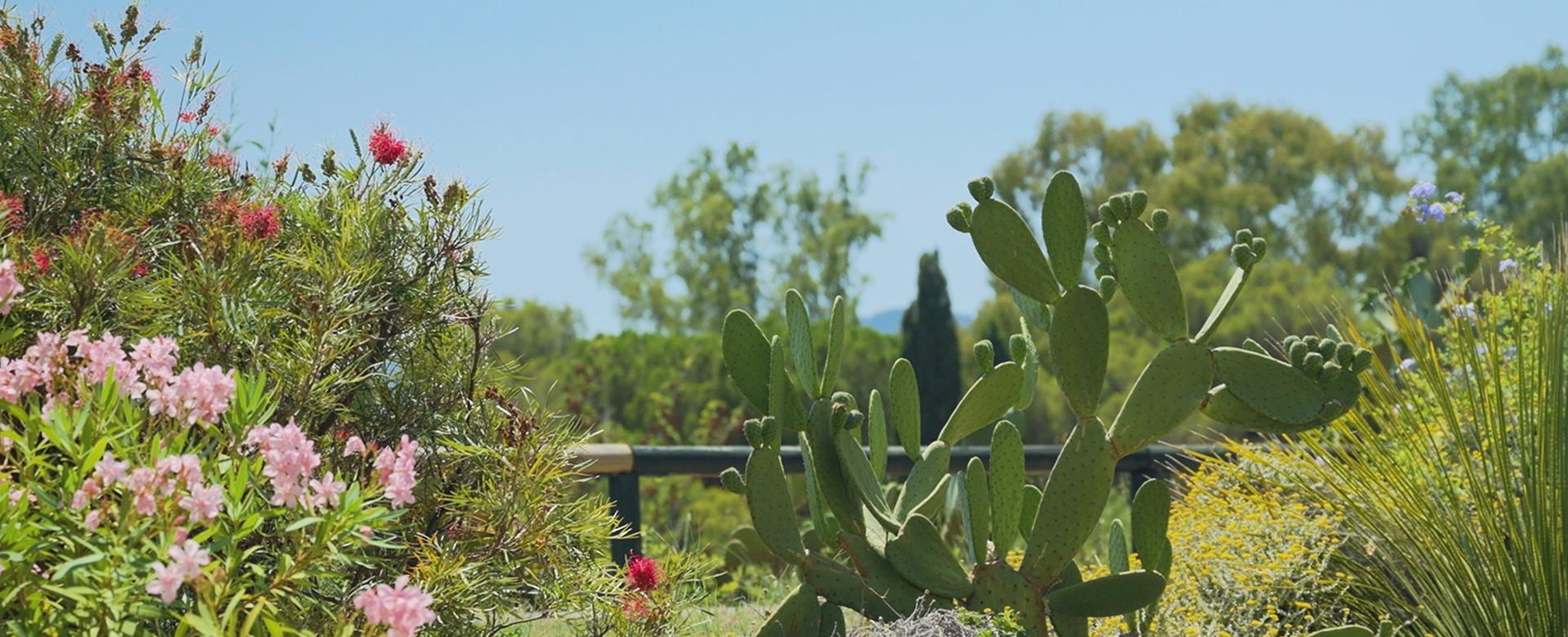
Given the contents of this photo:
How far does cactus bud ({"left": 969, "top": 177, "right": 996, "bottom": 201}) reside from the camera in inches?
103

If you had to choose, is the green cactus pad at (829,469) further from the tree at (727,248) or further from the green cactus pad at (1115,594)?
the tree at (727,248)

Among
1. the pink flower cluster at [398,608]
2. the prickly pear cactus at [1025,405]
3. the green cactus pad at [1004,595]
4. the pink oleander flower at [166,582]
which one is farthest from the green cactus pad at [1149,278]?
the pink oleander flower at [166,582]

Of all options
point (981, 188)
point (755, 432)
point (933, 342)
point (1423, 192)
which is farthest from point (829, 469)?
point (933, 342)

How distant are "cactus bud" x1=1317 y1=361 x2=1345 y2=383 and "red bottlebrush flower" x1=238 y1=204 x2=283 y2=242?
183 cm

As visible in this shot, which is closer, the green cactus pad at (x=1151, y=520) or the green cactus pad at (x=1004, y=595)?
the green cactus pad at (x=1004, y=595)

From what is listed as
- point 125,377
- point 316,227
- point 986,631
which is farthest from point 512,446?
point 986,631

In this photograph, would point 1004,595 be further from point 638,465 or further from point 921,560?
point 638,465

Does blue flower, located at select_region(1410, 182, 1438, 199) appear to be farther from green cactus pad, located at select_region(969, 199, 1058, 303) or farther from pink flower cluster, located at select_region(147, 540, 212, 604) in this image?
pink flower cluster, located at select_region(147, 540, 212, 604)

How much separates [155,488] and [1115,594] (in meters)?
1.72

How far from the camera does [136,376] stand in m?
1.79

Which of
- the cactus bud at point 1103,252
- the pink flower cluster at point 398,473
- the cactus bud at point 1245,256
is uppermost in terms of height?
the cactus bud at point 1103,252

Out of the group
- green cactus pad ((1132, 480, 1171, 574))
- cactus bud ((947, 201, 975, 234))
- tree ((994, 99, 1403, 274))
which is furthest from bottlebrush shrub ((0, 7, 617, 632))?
tree ((994, 99, 1403, 274))

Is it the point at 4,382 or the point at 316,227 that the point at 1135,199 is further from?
the point at 4,382

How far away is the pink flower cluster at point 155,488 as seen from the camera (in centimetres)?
156
